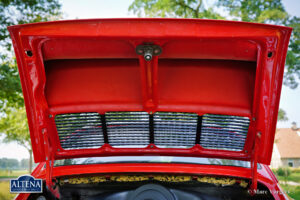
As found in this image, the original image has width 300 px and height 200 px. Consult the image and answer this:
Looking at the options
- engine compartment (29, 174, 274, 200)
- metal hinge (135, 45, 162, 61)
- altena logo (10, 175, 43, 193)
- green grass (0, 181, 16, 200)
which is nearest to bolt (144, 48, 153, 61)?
metal hinge (135, 45, 162, 61)

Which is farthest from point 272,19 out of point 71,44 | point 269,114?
point 71,44

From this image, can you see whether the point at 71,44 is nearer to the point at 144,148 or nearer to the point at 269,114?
the point at 144,148

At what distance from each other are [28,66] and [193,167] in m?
1.50

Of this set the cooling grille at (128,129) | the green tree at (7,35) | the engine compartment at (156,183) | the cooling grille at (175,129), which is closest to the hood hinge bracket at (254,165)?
the engine compartment at (156,183)

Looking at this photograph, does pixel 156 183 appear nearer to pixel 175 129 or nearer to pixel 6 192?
pixel 175 129

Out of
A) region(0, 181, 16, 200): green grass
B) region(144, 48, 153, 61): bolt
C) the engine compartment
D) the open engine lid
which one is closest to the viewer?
the open engine lid

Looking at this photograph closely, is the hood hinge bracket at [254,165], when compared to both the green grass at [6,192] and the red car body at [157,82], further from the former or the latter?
the green grass at [6,192]

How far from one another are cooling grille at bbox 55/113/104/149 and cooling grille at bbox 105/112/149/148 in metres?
0.10

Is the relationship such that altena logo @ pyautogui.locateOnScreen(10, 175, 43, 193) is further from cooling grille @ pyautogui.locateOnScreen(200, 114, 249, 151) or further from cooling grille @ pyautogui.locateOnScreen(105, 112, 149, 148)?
cooling grille @ pyautogui.locateOnScreen(200, 114, 249, 151)

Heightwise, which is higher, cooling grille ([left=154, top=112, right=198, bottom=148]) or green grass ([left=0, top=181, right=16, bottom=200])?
cooling grille ([left=154, top=112, right=198, bottom=148])

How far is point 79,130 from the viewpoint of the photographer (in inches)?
89.4

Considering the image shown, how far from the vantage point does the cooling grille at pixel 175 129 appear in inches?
87.0

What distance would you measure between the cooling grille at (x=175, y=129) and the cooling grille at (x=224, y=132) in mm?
103

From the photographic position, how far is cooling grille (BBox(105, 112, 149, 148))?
2201 mm
